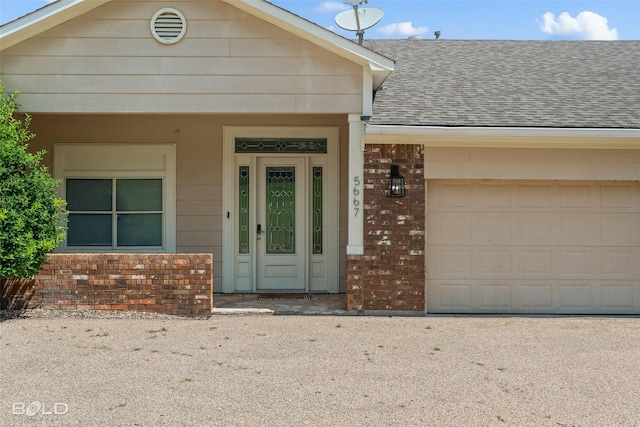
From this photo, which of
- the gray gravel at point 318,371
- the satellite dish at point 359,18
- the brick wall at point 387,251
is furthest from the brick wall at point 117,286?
the satellite dish at point 359,18

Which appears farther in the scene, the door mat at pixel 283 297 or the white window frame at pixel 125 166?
the white window frame at pixel 125 166

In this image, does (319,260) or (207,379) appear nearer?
(207,379)

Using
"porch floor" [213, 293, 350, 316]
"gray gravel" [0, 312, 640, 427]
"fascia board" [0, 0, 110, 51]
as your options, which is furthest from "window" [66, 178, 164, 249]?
"fascia board" [0, 0, 110, 51]

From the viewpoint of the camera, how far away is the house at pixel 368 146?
8.13 m

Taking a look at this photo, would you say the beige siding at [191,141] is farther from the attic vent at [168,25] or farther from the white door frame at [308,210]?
the attic vent at [168,25]

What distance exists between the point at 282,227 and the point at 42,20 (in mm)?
4697

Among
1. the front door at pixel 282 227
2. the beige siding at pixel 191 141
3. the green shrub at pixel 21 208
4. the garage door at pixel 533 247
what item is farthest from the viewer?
the front door at pixel 282 227

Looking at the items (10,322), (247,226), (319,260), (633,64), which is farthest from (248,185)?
(633,64)

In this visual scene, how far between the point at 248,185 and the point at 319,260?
1.75 m

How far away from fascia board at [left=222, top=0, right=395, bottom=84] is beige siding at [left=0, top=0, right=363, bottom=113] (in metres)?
0.11

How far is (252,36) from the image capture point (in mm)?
8234

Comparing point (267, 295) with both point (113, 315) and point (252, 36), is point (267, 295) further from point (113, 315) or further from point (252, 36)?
point (252, 36)

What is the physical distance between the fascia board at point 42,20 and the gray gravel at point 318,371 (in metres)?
3.77

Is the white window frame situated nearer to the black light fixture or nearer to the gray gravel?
→ the gray gravel
